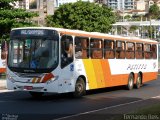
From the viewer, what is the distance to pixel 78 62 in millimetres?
21734

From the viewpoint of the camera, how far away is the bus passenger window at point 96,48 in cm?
2316

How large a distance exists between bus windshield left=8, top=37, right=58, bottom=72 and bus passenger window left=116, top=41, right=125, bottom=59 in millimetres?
6187

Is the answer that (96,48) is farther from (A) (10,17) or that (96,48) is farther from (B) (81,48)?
(A) (10,17)

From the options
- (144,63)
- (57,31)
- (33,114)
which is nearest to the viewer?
(33,114)

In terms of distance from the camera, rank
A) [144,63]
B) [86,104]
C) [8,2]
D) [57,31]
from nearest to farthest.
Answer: [86,104] → [57,31] → [144,63] → [8,2]

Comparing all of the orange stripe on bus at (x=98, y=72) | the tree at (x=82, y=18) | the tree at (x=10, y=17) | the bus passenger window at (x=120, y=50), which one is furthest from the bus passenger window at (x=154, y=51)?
the tree at (x=82, y=18)

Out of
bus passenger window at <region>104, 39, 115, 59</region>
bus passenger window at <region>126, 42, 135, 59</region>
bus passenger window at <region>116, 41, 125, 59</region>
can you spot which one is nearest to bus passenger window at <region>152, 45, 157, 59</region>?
bus passenger window at <region>126, 42, 135, 59</region>

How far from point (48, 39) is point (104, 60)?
4645 mm

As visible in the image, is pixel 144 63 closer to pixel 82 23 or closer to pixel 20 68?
pixel 20 68

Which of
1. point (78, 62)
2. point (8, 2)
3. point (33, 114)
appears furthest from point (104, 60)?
point (8, 2)

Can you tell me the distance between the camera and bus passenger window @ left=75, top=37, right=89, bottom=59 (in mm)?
21703

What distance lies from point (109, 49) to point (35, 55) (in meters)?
5.57

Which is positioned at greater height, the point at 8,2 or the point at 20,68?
the point at 8,2

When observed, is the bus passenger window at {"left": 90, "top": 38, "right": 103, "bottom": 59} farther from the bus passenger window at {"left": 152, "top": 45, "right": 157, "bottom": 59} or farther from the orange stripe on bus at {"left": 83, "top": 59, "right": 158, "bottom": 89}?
the bus passenger window at {"left": 152, "top": 45, "right": 157, "bottom": 59}
